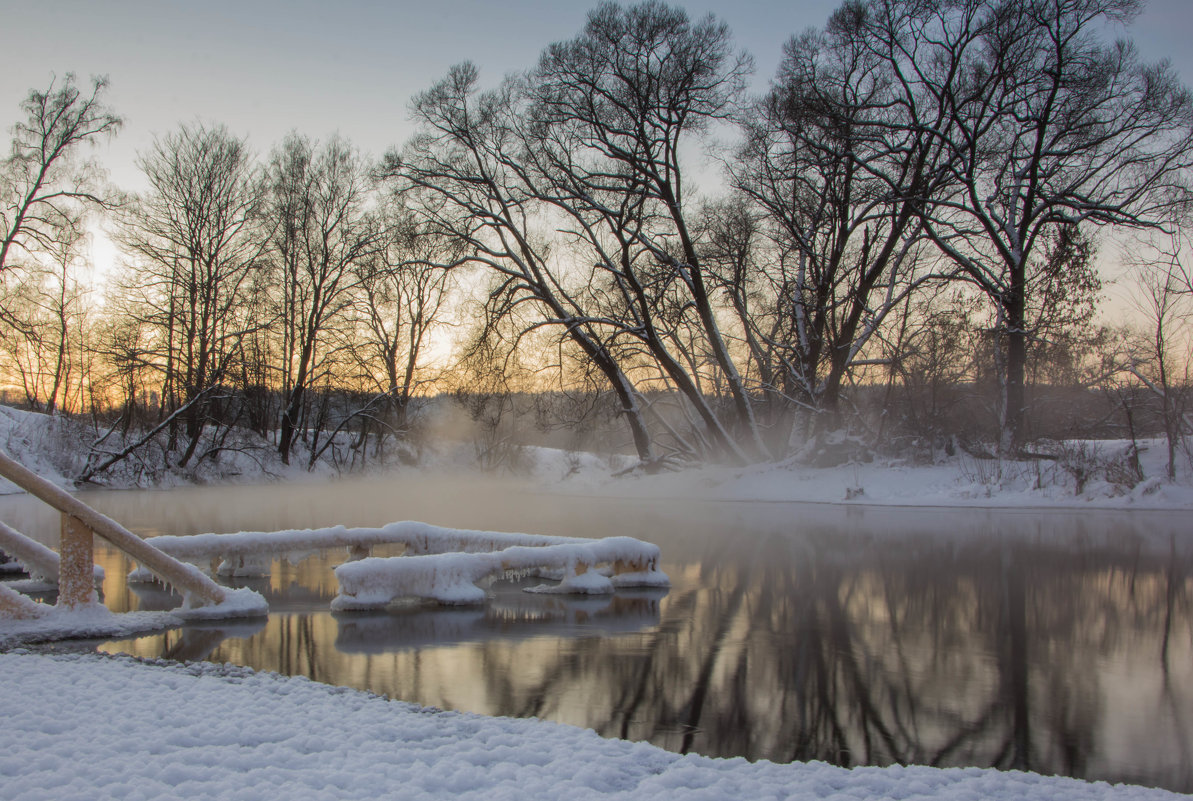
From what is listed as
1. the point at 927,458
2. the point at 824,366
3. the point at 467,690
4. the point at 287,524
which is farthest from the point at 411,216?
the point at 467,690

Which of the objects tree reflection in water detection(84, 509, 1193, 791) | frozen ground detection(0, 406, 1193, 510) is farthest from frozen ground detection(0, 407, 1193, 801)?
frozen ground detection(0, 406, 1193, 510)

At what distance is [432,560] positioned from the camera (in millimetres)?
9141

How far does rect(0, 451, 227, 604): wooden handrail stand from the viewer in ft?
22.1

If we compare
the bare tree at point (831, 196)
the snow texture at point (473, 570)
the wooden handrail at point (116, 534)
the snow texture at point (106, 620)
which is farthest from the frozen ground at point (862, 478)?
the wooden handrail at point (116, 534)

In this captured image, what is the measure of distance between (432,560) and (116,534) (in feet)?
10.3

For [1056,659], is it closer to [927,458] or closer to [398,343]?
[927,458]

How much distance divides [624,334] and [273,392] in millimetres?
18426

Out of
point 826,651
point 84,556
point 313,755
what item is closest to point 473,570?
point 84,556

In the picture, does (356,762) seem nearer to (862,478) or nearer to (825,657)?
(825,657)

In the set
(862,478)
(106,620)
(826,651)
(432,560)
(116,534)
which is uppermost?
(116,534)

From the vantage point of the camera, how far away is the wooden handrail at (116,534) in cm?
675

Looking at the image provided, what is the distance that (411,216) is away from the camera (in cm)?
2572

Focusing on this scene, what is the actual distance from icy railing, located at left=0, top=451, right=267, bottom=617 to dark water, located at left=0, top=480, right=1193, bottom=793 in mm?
416

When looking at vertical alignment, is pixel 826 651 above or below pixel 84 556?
below
